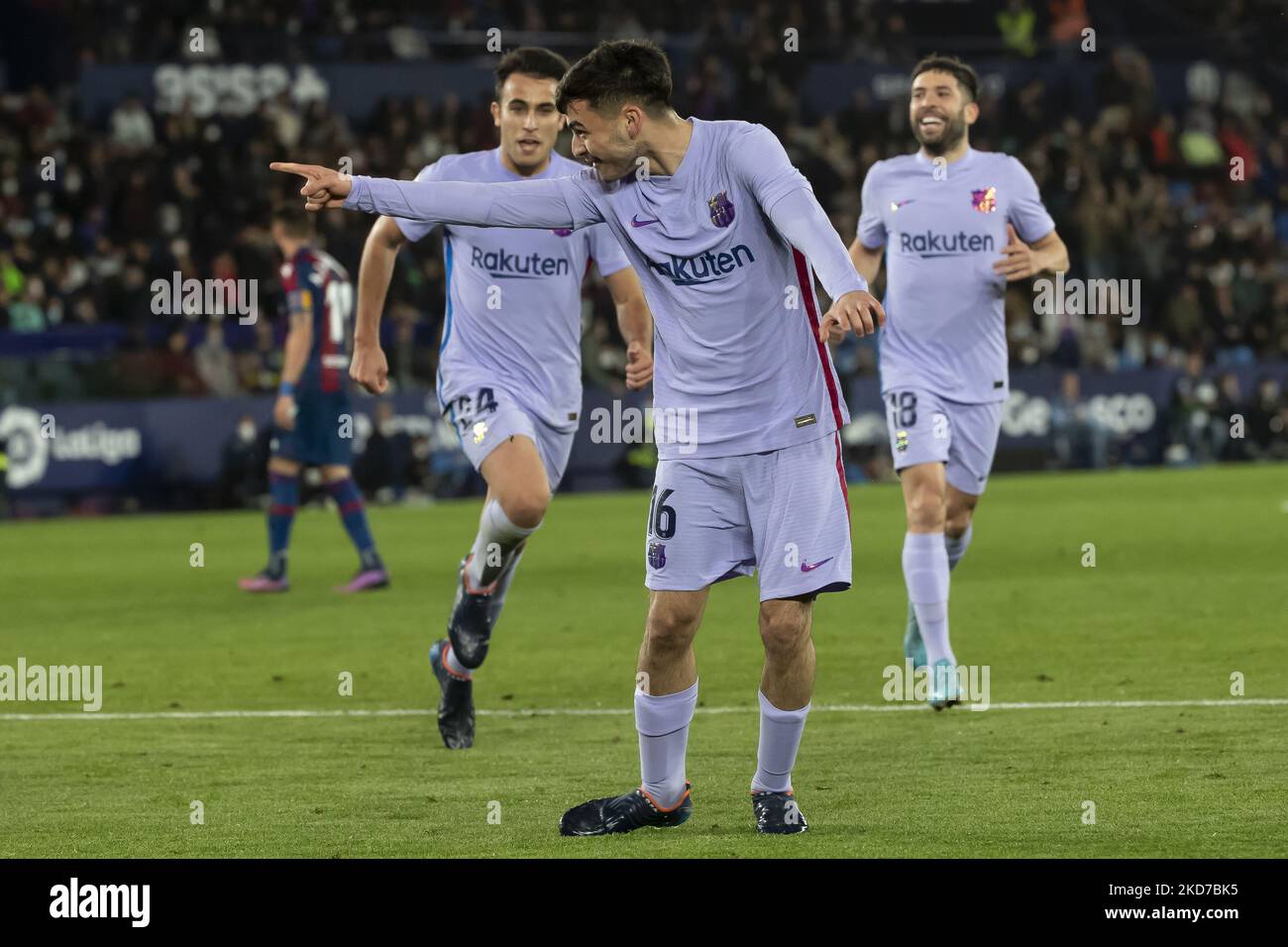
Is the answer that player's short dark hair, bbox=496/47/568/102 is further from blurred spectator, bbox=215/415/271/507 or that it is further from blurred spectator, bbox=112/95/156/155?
blurred spectator, bbox=112/95/156/155

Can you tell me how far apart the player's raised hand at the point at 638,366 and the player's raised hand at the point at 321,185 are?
213cm

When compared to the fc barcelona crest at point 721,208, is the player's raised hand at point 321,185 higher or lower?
higher

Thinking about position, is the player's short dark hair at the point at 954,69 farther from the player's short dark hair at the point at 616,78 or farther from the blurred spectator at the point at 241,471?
the blurred spectator at the point at 241,471

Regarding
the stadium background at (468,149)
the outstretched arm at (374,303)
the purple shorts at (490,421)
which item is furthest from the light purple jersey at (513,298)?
the stadium background at (468,149)

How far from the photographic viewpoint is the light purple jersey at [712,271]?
19.8ft

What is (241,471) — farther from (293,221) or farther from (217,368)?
(293,221)

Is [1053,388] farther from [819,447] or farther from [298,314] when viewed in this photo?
[819,447]

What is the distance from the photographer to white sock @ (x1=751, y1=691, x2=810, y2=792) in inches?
243

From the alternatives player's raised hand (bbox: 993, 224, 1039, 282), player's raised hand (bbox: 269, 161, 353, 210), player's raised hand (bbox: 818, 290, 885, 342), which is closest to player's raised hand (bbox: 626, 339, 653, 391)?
player's raised hand (bbox: 993, 224, 1039, 282)

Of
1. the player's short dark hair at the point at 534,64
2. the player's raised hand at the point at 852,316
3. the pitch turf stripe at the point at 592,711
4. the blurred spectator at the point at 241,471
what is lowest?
the pitch turf stripe at the point at 592,711

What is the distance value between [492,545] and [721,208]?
2.50 metres
